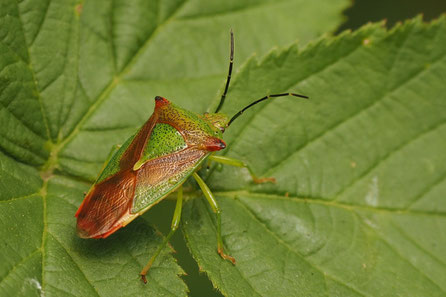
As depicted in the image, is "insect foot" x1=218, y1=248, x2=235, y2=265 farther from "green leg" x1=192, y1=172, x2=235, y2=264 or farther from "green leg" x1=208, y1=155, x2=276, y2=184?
"green leg" x1=208, y1=155, x2=276, y2=184

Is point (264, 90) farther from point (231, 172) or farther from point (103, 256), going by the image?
point (103, 256)

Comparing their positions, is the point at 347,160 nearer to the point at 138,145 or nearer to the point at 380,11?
the point at 138,145

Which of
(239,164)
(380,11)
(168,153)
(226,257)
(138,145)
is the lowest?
(226,257)

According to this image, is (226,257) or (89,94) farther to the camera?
(89,94)

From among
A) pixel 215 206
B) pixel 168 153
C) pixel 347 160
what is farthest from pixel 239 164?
pixel 347 160

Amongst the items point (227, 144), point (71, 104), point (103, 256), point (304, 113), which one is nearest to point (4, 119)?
point (71, 104)

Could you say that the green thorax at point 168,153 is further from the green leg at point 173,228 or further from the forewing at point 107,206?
the green leg at point 173,228

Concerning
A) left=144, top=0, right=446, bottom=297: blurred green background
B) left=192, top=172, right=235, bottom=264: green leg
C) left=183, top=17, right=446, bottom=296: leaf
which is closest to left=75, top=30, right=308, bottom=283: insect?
left=192, top=172, right=235, bottom=264: green leg
